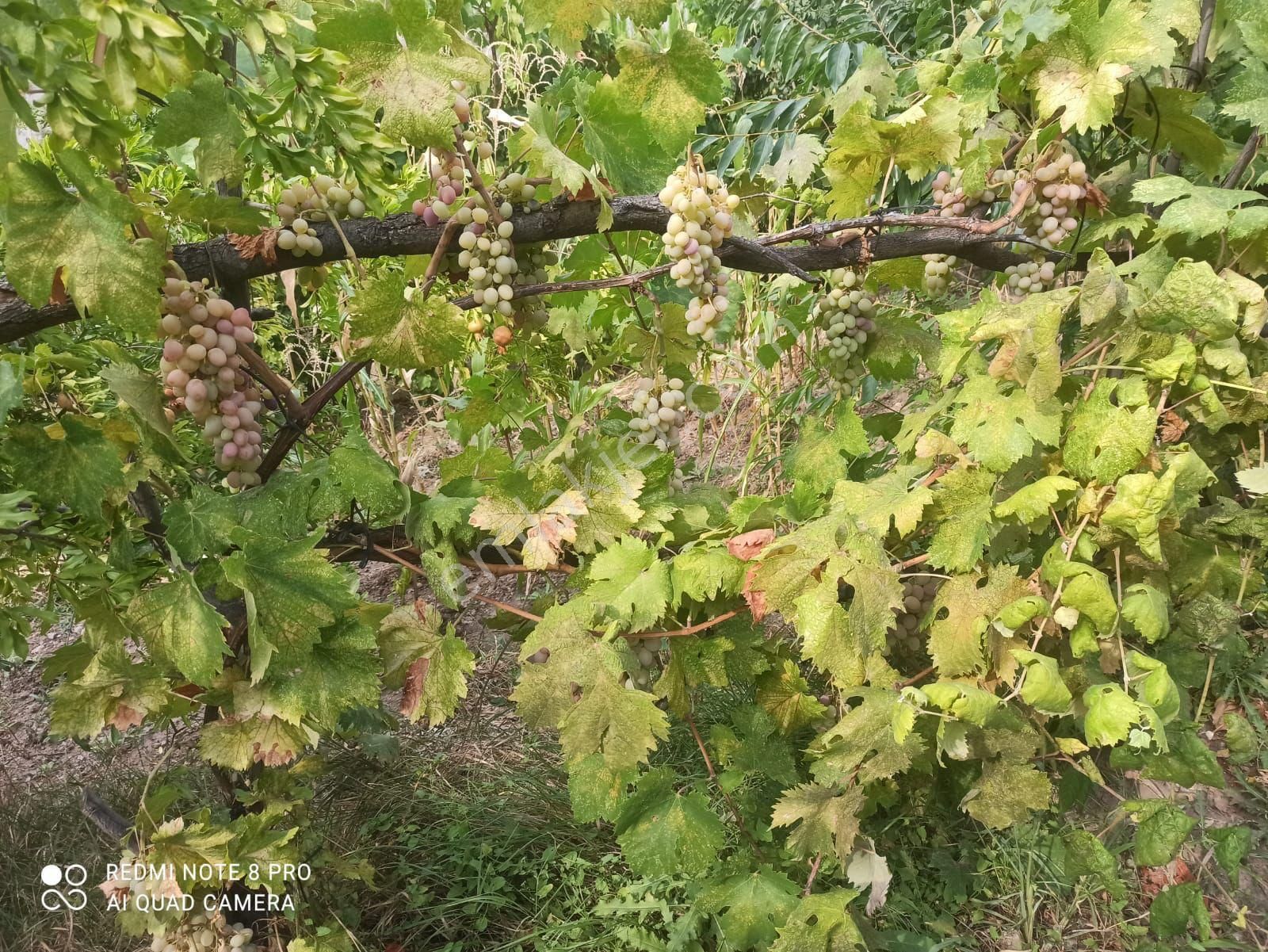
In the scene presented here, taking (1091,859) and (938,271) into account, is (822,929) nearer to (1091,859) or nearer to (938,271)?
(1091,859)

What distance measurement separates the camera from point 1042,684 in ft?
2.85

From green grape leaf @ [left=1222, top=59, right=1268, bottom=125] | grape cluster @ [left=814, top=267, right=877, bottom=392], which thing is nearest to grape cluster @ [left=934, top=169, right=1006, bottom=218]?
grape cluster @ [left=814, top=267, right=877, bottom=392]

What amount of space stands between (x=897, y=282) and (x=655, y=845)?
40.2 inches

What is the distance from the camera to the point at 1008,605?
37.3 inches

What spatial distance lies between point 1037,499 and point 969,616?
0.17 m

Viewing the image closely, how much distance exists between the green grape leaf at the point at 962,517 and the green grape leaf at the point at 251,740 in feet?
2.67

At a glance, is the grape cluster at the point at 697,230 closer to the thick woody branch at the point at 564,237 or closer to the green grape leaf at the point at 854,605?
the thick woody branch at the point at 564,237

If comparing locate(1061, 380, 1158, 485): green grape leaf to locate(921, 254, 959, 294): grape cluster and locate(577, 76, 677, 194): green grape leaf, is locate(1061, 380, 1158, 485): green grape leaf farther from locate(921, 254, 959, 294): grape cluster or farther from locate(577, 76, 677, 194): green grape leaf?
locate(577, 76, 677, 194): green grape leaf

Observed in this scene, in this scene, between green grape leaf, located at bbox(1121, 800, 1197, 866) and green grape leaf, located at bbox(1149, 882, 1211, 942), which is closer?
green grape leaf, located at bbox(1121, 800, 1197, 866)

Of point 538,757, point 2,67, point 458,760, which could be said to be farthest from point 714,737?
point 2,67

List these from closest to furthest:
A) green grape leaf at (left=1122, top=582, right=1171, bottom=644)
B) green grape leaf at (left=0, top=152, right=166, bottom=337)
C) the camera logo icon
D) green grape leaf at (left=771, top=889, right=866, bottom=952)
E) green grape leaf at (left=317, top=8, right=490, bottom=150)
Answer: green grape leaf at (left=0, top=152, right=166, bottom=337)
green grape leaf at (left=317, top=8, right=490, bottom=150)
green grape leaf at (left=1122, top=582, right=1171, bottom=644)
green grape leaf at (left=771, top=889, right=866, bottom=952)
the camera logo icon

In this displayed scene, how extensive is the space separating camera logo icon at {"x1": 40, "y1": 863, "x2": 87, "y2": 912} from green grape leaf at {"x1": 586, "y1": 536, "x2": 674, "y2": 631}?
4.29 ft

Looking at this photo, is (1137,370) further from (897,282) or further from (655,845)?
(655,845)

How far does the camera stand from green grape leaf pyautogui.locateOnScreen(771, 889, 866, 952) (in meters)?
1.13
